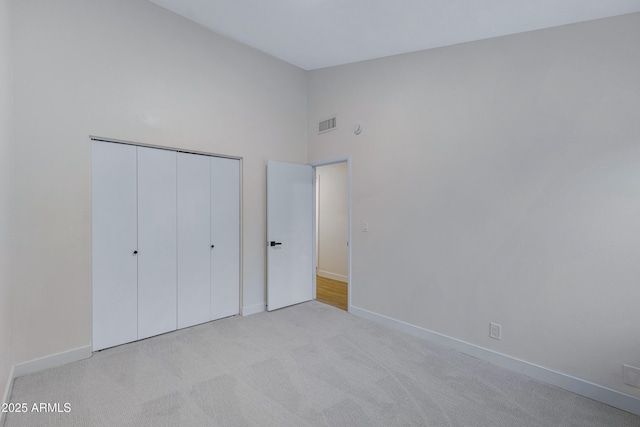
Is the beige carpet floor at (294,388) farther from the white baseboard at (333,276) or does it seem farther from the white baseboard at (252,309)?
the white baseboard at (333,276)

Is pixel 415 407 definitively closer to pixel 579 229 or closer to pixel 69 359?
pixel 579 229

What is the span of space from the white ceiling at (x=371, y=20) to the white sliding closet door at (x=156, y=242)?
1606 millimetres

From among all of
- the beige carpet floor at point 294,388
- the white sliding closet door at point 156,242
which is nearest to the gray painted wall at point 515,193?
the beige carpet floor at point 294,388

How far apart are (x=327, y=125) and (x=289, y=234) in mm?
1614

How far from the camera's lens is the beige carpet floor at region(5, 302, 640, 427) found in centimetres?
199

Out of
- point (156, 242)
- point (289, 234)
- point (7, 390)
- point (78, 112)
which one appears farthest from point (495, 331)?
point (78, 112)

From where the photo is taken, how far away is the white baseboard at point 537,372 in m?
2.11

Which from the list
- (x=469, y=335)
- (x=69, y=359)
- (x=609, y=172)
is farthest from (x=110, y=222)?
(x=609, y=172)

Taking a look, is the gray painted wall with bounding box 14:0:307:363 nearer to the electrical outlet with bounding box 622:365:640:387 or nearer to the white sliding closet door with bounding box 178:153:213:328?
the white sliding closet door with bounding box 178:153:213:328

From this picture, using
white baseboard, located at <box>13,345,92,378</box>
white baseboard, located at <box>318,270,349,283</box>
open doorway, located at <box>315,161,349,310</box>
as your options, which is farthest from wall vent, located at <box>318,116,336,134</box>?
white baseboard, located at <box>13,345,92,378</box>

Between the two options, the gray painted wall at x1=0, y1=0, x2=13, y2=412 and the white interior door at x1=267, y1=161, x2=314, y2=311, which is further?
the white interior door at x1=267, y1=161, x2=314, y2=311

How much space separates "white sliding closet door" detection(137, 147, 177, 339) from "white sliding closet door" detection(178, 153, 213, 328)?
8 cm

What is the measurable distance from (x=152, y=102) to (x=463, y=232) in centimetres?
340

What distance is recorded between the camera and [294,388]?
7.57ft
